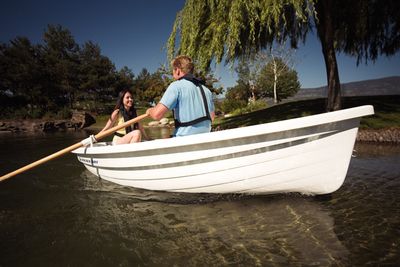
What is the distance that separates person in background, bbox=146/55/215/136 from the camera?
11.6ft

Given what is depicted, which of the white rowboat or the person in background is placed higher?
the person in background

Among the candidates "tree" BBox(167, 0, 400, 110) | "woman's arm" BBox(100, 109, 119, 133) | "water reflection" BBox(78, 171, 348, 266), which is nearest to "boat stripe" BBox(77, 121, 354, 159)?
"water reflection" BBox(78, 171, 348, 266)

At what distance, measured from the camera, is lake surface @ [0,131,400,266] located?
8.02 feet

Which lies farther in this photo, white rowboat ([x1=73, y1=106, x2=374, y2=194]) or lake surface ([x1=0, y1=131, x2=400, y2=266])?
white rowboat ([x1=73, y1=106, x2=374, y2=194])

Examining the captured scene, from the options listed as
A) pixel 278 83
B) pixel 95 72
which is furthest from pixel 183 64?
pixel 278 83

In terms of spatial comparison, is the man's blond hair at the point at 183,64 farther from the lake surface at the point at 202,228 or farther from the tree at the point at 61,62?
the tree at the point at 61,62

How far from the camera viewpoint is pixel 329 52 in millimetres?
10016

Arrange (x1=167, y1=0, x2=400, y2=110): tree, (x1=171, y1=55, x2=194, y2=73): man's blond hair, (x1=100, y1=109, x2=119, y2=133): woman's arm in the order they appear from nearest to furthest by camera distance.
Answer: (x1=171, y1=55, x2=194, y2=73): man's blond hair → (x1=100, y1=109, x2=119, y2=133): woman's arm → (x1=167, y1=0, x2=400, y2=110): tree

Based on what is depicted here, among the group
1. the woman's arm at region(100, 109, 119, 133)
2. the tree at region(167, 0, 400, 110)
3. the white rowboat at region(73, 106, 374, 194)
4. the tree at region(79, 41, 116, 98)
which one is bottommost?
the white rowboat at region(73, 106, 374, 194)

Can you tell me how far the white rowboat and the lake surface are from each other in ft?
1.15

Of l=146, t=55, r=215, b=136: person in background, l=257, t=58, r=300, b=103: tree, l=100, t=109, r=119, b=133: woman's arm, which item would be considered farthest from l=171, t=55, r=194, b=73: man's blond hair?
l=257, t=58, r=300, b=103: tree

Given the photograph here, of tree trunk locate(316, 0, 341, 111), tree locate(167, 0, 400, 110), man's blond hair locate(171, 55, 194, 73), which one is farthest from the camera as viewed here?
tree trunk locate(316, 0, 341, 111)

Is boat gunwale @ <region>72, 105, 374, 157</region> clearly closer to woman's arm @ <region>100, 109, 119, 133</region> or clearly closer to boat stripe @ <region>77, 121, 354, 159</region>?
boat stripe @ <region>77, 121, 354, 159</region>

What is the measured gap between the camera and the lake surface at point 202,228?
2.45 meters
